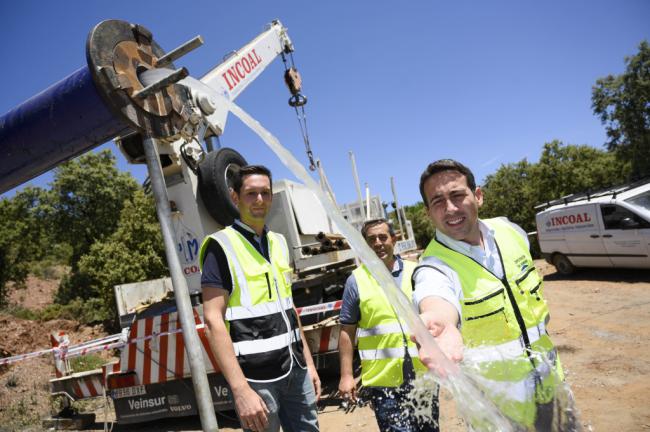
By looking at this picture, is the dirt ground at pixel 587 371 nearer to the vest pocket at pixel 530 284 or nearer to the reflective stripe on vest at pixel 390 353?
the vest pocket at pixel 530 284

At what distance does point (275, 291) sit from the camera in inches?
86.7

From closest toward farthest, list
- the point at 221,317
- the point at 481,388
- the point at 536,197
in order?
1. the point at 481,388
2. the point at 221,317
3. the point at 536,197

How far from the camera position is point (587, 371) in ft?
15.1

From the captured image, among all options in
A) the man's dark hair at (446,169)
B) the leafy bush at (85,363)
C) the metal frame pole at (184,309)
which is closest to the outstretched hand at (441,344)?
the man's dark hair at (446,169)

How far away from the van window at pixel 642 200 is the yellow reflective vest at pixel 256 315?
961cm

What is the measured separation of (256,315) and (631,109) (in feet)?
93.8

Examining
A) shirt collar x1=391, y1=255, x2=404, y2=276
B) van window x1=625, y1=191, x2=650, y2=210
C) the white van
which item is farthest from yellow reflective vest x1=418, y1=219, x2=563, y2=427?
van window x1=625, y1=191, x2=650, y2=210

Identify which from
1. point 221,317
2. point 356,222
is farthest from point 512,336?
point 356,222

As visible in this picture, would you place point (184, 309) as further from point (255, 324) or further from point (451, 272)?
point (451, 272)

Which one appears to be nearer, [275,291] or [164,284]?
[275,291]

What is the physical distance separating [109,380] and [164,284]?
2.41 m

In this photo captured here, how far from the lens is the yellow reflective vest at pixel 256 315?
2031 mm

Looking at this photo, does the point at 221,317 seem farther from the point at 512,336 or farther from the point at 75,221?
the point at 75,221

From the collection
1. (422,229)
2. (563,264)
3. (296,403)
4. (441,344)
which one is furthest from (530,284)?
(422,229)
